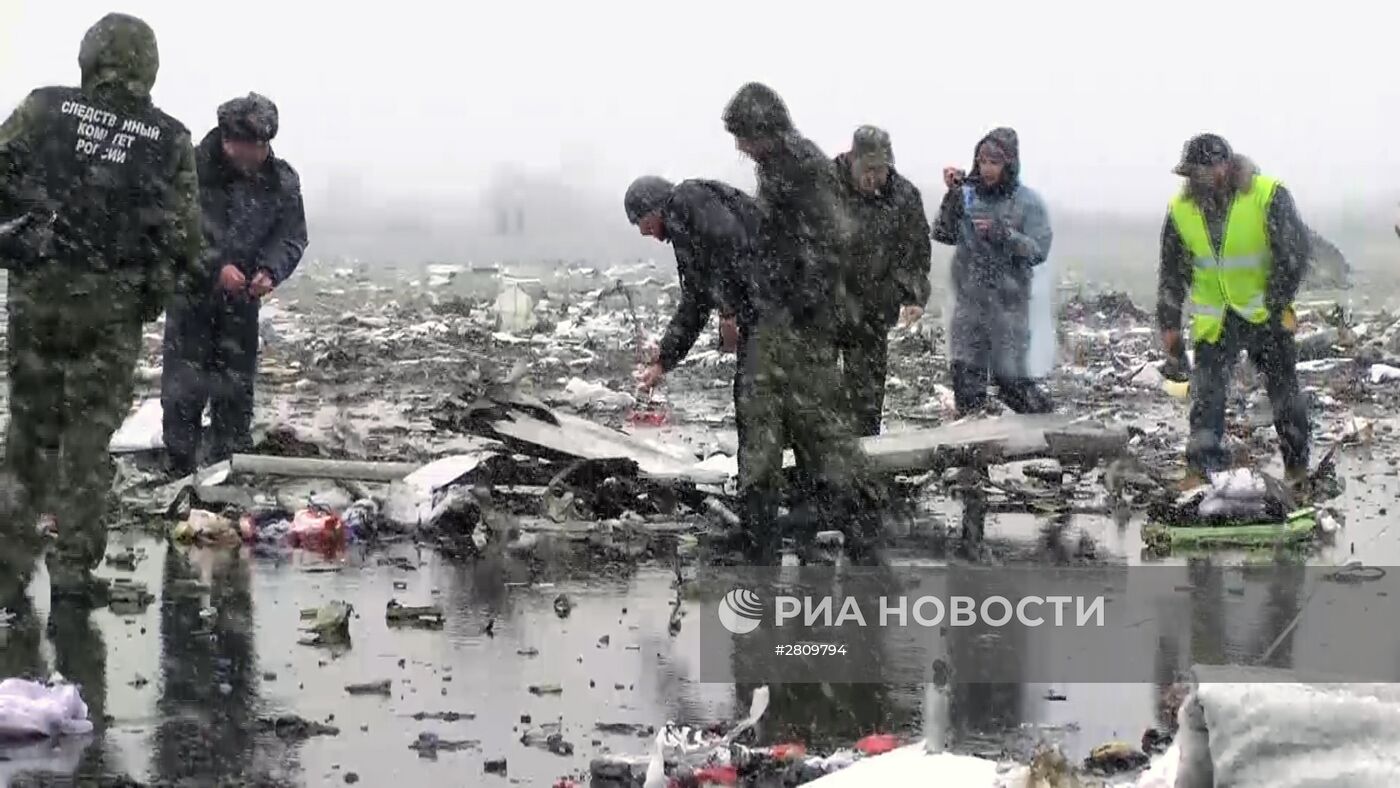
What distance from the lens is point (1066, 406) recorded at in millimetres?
15234

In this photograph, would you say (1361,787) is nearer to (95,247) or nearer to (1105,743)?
(1105,743)

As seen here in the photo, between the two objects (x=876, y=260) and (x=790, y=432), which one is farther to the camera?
(x=876, y=260)

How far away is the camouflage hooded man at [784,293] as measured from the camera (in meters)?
7.89

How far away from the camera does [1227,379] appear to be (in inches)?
381

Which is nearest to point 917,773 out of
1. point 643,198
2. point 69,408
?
point 69,408

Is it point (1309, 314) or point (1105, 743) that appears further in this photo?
point (1309, 314)

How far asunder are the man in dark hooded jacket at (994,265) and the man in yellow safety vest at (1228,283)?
37.6 inches

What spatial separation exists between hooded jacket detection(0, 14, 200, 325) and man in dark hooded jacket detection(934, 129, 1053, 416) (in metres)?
5.02

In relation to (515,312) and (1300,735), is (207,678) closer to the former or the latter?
(1300,735)

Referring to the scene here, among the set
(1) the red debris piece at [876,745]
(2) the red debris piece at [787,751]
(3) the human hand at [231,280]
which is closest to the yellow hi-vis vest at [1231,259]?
(3) the human hand at [231,280]

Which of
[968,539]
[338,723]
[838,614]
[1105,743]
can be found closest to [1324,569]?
[968,539]

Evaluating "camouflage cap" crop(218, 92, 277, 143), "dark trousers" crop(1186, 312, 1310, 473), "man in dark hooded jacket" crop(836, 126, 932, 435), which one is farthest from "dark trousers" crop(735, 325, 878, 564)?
"camouflage cap" crop(218, 92, 277, 143)

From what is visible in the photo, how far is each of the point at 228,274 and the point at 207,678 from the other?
4.30 meters

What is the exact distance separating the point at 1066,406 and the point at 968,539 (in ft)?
22.2
